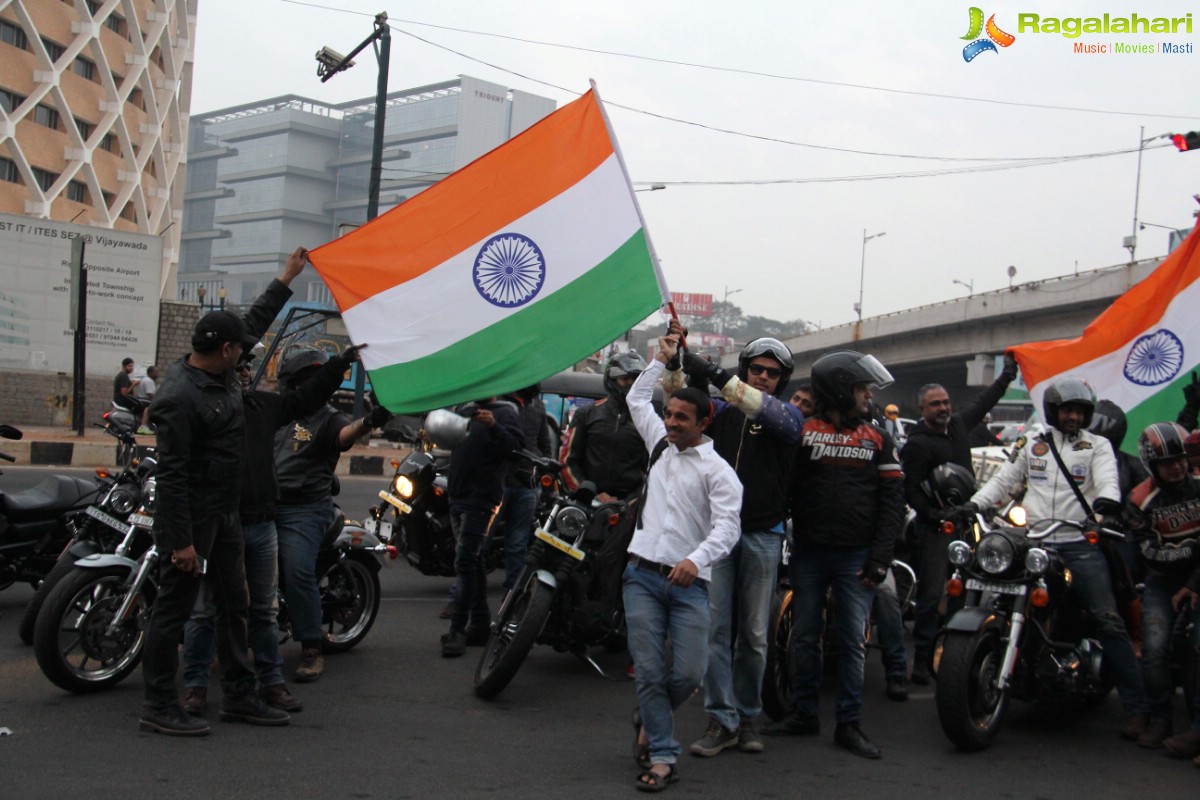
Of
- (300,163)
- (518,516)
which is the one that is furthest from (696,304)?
(518,516)

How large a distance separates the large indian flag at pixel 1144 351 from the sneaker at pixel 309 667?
223 inches

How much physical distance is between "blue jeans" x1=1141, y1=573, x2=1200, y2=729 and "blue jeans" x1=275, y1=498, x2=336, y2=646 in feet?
14.5

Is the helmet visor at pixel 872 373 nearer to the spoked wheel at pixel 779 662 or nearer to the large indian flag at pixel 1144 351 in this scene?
the spoked wheel at pixel 779 662

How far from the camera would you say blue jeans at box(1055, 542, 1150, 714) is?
5938 mm

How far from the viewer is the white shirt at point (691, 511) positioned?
16.1 feet

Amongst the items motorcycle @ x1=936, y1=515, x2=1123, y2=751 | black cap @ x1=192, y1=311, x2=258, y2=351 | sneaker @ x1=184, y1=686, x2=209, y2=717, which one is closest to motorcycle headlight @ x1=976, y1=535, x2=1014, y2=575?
motorcycle @ x1=936, y1=515, x2=1123, y2=751

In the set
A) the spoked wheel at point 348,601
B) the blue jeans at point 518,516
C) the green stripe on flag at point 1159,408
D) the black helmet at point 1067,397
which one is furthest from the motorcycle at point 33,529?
the green stripe on flag at point 1159,408

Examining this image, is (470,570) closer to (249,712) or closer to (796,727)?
(249,712)

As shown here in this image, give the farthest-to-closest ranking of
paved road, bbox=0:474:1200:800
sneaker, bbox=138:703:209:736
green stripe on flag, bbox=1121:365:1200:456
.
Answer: green stripe on flag, bbox=1121:365:1200:456, sneaker, bbox=138:703:209:736, paved road, bbox=0:474:1200:800

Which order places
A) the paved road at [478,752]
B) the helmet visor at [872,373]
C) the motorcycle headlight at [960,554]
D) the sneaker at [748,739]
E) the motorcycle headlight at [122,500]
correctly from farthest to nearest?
the motorcycle headlight at [122,500], the motorcycle headlight at [960,554], the helmet visor at [872,373], the sneaker at [748,739], the paved road at [478,752]

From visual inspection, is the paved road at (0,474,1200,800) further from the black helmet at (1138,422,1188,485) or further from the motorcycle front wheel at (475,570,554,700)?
the black helmet at (1138,422,1188,485)

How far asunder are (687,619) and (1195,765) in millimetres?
2744

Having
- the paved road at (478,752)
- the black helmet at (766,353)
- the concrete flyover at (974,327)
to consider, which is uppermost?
the concrete flyover at (974,327)

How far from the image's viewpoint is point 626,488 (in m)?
7.25
